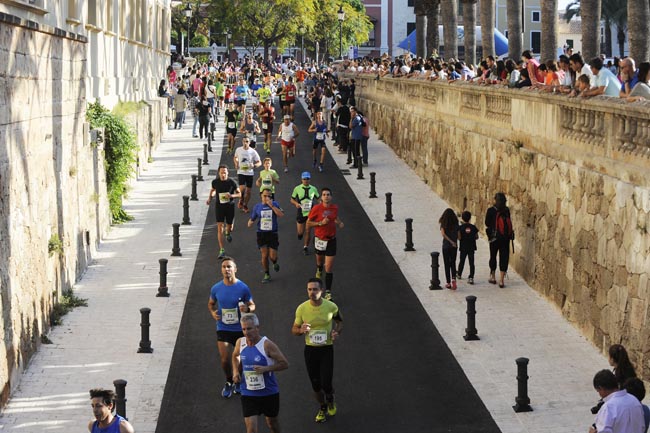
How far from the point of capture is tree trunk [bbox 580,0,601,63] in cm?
2523

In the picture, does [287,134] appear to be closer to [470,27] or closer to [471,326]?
[470,27]

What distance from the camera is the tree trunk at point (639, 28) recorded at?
907 inches

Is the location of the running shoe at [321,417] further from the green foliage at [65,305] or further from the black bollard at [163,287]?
the black bollard at [163,287]

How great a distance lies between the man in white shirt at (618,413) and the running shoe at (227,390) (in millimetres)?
5500

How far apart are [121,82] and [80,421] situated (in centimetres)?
2499

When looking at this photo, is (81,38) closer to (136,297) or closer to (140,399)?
(136,297)

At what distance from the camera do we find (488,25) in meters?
36.5

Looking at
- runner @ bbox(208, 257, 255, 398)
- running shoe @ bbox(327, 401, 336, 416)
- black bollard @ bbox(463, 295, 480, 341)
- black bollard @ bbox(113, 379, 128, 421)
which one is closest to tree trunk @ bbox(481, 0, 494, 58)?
black bollard @ bbox(463, 295, 480, 341)

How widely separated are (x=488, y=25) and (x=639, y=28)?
44.8 feet

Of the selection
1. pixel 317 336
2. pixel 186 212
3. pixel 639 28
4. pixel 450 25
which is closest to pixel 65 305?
pixel 317 336

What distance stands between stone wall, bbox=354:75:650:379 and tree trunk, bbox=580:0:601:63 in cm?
250

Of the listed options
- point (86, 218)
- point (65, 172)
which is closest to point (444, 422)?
point (65, 172)

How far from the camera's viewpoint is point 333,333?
13.0 meters

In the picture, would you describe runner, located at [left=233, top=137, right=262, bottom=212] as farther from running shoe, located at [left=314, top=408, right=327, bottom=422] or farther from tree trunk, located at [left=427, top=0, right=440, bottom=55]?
tree trunk, located at [left=427, top=0, right=440, bottom=55]
